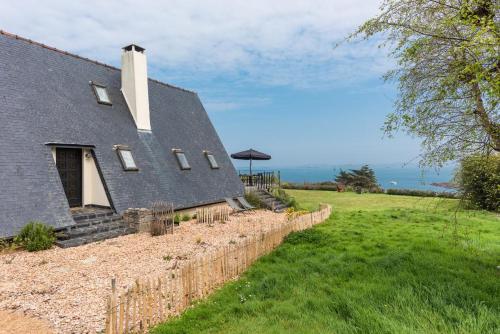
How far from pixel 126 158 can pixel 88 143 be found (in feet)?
5.61

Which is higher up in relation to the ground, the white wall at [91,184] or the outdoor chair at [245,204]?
the white wall at [91,184]

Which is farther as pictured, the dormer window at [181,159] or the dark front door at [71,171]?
the dormer window at [181,159]

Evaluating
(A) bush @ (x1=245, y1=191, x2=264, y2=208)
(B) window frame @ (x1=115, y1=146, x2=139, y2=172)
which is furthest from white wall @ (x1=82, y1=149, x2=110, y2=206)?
(A) bush @ (x1=245, y1=191, x2=264, y2=208)

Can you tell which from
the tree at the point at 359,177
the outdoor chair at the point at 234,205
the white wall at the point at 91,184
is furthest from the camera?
the tree at the point at 359,177

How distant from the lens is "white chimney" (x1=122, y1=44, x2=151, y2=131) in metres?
15.8

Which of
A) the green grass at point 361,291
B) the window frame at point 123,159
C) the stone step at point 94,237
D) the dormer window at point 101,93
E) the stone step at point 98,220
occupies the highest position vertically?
the dormer window at point 101,93

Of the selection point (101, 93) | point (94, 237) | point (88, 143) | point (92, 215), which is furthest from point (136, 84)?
point (94, 237)

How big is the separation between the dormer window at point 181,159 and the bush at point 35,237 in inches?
297

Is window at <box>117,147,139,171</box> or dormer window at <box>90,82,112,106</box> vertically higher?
dormer window at <box>90,82,112,106</box>

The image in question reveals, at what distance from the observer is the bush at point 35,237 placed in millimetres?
9109

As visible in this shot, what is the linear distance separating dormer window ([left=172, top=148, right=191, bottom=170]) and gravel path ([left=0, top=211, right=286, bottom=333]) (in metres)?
4.90

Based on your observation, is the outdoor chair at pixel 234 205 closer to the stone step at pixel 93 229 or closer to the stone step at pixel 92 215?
the stone step at pixel 93 229

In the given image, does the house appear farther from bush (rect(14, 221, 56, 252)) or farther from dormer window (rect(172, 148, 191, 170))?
bush (rect(14, 221, 56, 252))

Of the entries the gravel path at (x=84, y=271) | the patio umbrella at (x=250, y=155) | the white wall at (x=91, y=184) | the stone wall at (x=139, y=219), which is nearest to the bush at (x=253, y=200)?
the patio umbrella at (x=250, y=155)
